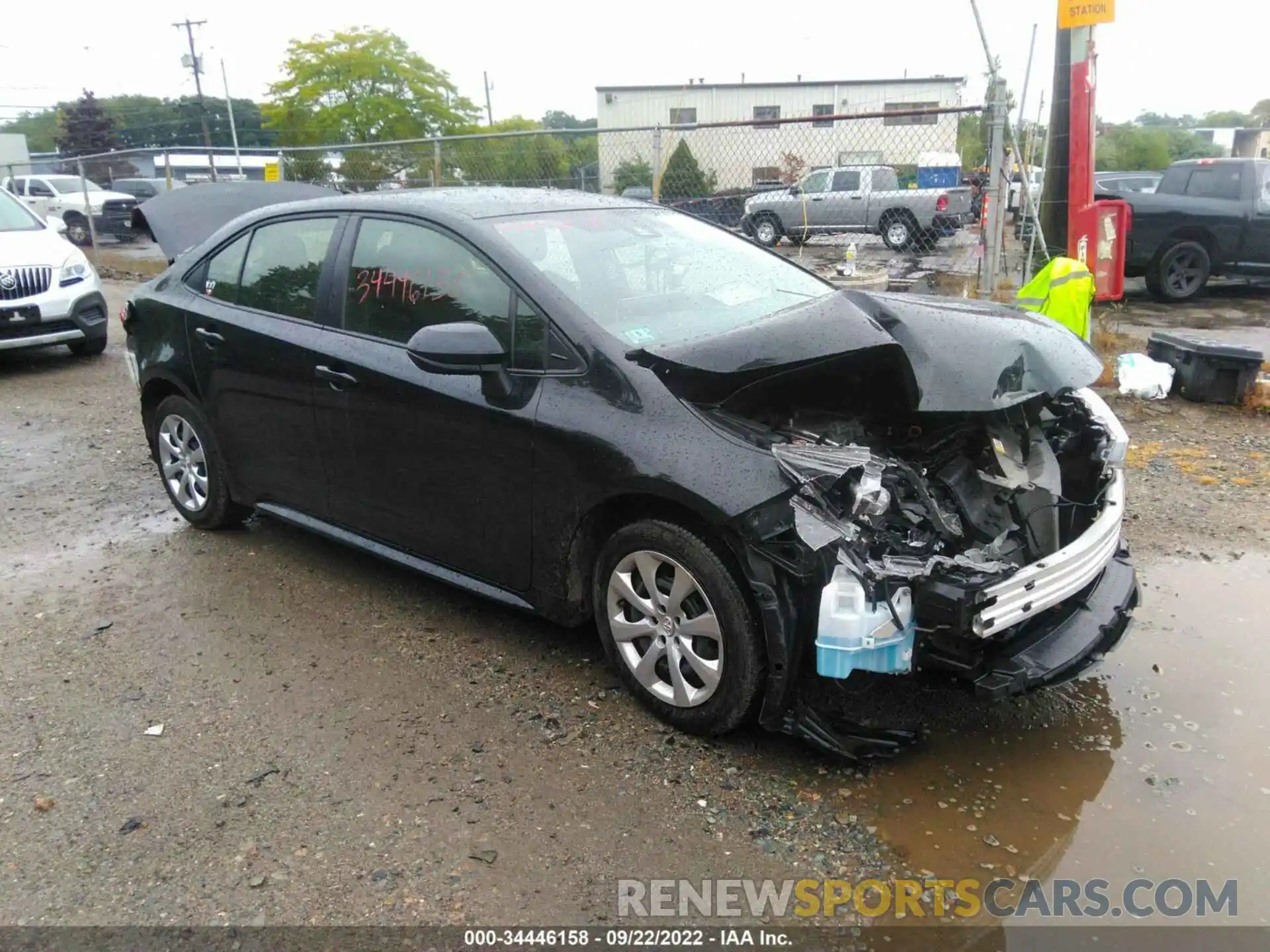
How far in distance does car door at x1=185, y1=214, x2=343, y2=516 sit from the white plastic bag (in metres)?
5.63

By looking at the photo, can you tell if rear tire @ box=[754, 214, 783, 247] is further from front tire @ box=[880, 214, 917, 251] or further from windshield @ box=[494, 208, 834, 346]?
windshield @ box=[494, 208, 834, 346]

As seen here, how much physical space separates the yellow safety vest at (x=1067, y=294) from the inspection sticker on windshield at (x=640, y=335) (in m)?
2.77

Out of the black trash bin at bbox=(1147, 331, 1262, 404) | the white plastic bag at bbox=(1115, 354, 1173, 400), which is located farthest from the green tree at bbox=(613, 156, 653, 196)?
the black trash bin at bbox=(1147, 331, 1262, 404)

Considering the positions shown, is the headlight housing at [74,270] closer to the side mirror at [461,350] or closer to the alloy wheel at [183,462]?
the alloy wheel at [183,462]

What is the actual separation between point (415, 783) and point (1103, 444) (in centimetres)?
276

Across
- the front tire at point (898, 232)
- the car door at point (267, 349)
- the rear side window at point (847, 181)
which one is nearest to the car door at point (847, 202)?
the rear side window at point (847, 181)

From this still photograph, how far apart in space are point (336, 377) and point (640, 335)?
1.36 metres

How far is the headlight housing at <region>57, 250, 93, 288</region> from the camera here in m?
9.01

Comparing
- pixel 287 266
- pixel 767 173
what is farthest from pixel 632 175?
pixel 287 266

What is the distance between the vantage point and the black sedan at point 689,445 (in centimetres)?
281

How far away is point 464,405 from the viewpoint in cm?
346

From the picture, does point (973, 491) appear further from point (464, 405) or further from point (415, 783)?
point (415, 783)

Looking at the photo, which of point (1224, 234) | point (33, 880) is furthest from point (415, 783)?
point (1224, 234)

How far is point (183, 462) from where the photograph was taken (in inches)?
197
